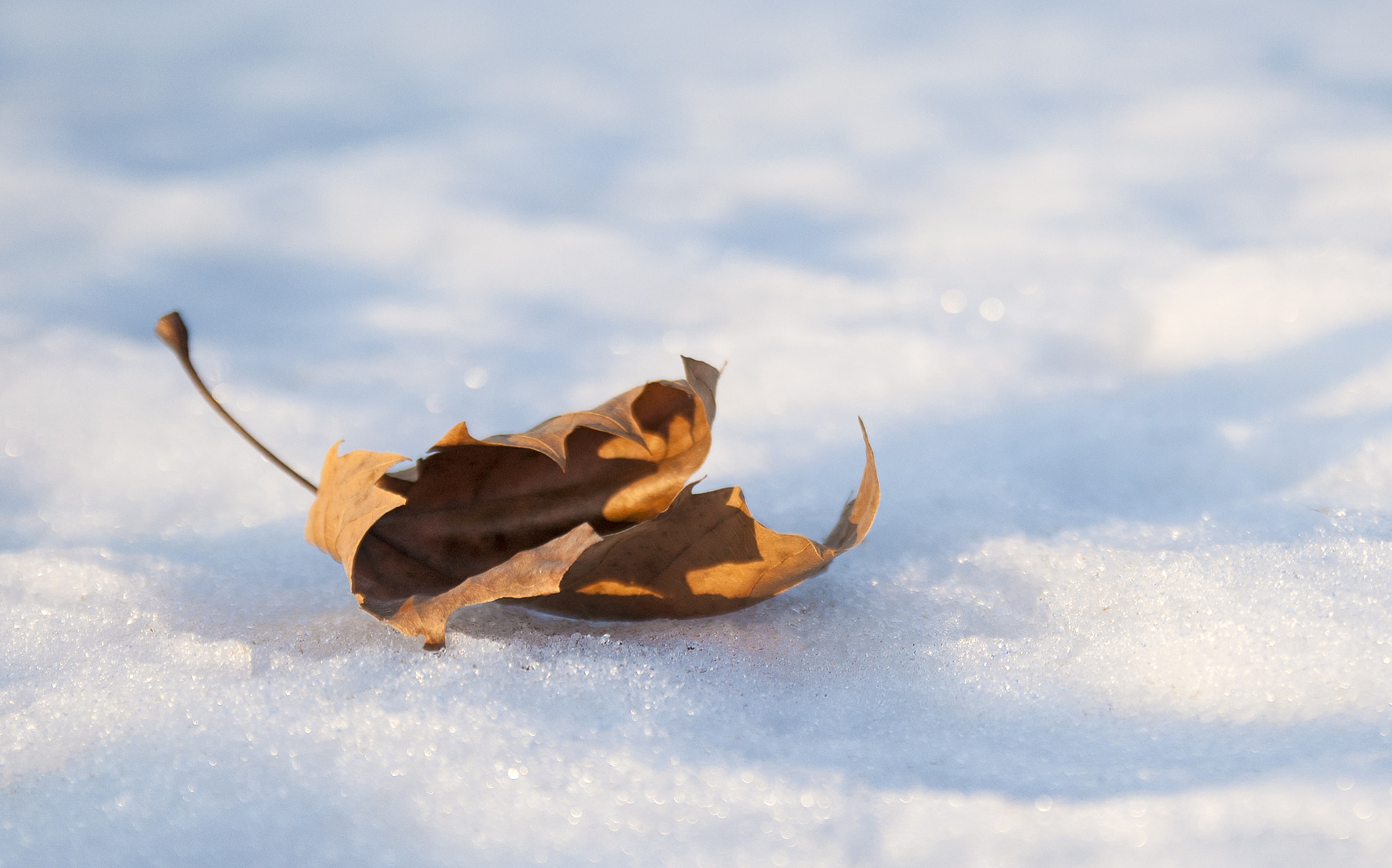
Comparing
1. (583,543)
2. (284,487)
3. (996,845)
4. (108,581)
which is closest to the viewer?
(996,845)

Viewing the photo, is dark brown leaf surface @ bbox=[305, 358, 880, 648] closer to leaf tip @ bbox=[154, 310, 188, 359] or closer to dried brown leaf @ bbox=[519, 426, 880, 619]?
dried brown leaf @ bbox=[519, 426, 880, 619]

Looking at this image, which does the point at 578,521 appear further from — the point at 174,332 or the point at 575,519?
the point at 174,332

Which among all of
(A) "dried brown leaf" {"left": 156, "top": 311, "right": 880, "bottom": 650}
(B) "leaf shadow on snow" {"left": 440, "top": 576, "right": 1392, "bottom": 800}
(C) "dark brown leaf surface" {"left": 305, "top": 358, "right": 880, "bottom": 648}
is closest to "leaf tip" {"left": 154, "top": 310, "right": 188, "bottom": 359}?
(A) "dried brown leaf" {"left": 156, "top": 311, "right": 880, "bottom": 650}

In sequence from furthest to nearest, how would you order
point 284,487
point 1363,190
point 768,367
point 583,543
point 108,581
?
point 1363,190
point 768,367
point 284,487
point 108,581
point 583,543

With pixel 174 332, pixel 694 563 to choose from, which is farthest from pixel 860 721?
pixel 174 332

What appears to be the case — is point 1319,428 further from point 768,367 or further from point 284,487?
point 284,487

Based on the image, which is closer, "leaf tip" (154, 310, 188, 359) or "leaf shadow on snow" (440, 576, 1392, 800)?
"leaf shadow on snow" (440, 576, 1392, 800)

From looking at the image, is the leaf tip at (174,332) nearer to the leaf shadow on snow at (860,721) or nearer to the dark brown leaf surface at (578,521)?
the dark brown leaf surface at (578,521)

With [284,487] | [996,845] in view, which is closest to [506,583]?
[996,845]

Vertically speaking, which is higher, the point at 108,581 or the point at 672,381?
the point at 672,381
